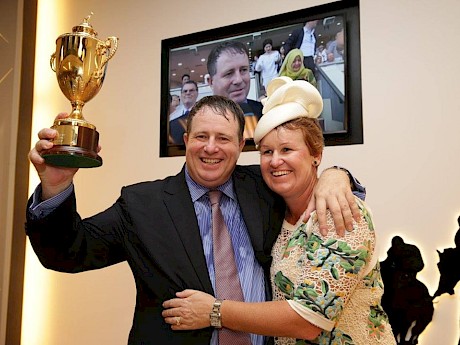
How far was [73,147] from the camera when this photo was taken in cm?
134

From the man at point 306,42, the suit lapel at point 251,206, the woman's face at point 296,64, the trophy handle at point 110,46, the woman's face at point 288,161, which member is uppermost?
the man at point 306,42

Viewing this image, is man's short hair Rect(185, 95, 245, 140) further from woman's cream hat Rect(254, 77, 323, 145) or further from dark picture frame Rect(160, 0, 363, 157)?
dark picture frame Rect(160, 0, 363, 157)

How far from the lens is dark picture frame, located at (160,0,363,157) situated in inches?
93.8

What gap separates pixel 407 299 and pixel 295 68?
1.27 m

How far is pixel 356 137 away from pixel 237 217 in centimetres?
105

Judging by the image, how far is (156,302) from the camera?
4.78ft

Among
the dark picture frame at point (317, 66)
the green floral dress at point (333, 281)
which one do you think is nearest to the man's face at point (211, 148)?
the green floral dress at point (333, 281)

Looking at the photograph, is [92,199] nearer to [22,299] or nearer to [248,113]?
[22,299]

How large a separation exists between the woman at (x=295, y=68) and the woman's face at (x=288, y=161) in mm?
1138

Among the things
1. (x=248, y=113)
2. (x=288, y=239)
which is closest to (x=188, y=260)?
(x=288, y=239)

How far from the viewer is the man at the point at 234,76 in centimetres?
265

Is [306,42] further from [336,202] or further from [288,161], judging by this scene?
[336,202]

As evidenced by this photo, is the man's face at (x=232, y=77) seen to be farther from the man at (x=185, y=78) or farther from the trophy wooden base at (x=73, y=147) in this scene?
the trophy wooden base at (x=73, y=147)

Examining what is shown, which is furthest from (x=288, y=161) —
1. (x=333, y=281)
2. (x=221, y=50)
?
(x=221, y=50)
